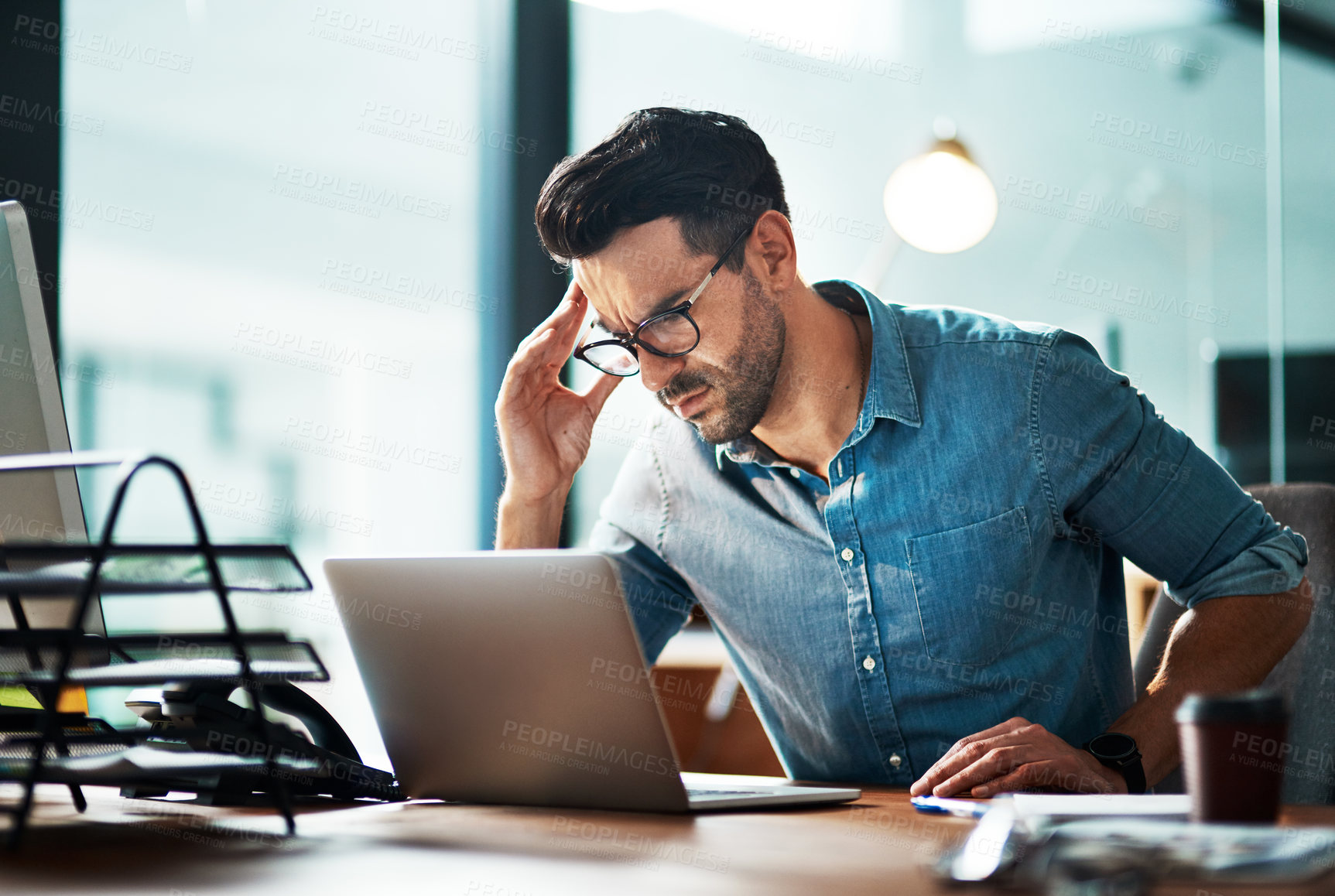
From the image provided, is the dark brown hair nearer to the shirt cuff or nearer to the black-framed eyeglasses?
the black-framed eyeglasses

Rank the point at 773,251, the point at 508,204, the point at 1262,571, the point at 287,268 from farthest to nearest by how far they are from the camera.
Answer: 1. the point at 508,204
2. the point at 287,268
3. the point at 773,251
4. the point at 1262,571

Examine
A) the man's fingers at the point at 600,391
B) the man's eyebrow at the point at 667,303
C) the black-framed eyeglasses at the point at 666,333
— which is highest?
the man's eyebrow at the point at 667,303

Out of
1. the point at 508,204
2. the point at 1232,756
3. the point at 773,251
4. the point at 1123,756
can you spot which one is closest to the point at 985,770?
the point at 1123,756

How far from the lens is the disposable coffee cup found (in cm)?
63

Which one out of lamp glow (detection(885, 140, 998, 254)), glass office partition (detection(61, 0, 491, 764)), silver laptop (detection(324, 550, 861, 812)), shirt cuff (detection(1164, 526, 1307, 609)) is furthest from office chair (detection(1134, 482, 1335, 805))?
lamp glow (detection(885, 140, 998, 254))

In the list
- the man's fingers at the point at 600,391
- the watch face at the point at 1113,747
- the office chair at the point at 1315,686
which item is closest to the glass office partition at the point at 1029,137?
the man's fingers at the point at 600,391

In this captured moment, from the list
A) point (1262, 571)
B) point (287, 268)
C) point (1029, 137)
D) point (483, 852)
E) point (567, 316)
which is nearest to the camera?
point (483, 852)

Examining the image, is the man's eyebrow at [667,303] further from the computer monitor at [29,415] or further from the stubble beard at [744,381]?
the computer monitor at [29,415]

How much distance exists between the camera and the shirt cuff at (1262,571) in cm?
128

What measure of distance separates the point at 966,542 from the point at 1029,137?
2423 millimetres

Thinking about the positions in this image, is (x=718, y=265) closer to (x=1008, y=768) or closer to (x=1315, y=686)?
(x=1008, y=768)

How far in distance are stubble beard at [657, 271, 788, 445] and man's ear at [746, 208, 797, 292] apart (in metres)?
0.03

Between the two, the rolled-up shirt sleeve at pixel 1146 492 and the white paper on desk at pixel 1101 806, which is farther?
the rolled-up shirt sleeve at pixel 1146 492

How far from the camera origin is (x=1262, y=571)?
129 centimetres
